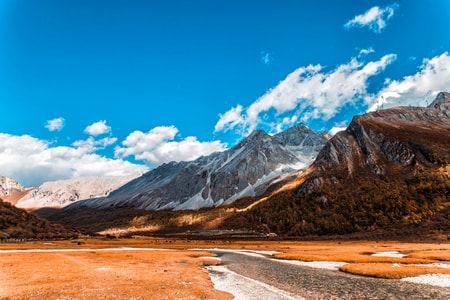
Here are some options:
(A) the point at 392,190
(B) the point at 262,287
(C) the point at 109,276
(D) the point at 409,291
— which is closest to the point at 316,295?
(B) the point at 262,287

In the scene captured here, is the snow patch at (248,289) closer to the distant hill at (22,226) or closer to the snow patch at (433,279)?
the snow patch at (433,279)

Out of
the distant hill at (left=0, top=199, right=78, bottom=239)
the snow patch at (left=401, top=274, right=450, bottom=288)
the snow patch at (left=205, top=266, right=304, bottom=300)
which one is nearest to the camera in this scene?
the snow patch at (left=205, top=266, right=304, bottom=300)

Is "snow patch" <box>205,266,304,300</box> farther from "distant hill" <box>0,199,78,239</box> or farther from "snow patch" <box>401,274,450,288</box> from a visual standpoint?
"distant hill" <box>0,199,78,239</box>

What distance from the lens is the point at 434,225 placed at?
144 metres

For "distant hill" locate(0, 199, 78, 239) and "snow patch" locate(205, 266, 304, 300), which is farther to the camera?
"distant hill" locate(0, 199, 78, 239)

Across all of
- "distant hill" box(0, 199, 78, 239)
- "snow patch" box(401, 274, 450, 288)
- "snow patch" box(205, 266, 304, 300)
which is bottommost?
"snow patch" box(401, 274, 450, 288)

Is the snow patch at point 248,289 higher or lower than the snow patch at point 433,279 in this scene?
higher

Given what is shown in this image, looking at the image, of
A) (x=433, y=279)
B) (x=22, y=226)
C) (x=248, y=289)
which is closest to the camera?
(x=248, y=289)

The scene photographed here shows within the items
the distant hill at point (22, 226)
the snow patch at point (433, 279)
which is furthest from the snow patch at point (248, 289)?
the distant hill at point (22, 226)

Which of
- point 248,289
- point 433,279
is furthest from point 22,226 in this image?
point 433,279

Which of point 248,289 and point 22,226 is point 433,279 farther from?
point 22,226

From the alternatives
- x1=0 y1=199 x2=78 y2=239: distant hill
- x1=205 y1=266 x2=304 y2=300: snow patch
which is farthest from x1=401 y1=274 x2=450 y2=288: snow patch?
x1=0 y1=199 x2=78 y2=239: distant hill

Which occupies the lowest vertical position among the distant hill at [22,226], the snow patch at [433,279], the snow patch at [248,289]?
the snow patch at [433,279]

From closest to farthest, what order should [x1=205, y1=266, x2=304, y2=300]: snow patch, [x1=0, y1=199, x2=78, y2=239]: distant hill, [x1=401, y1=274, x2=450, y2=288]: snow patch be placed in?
[x1=205, y1=266, x2=304, y2=300]: snow patch
[x1=401, y1=274, x2=450, y2=288]: snow patch
[x1=0, y1=199, x2=78, y2=239]: distant hill
